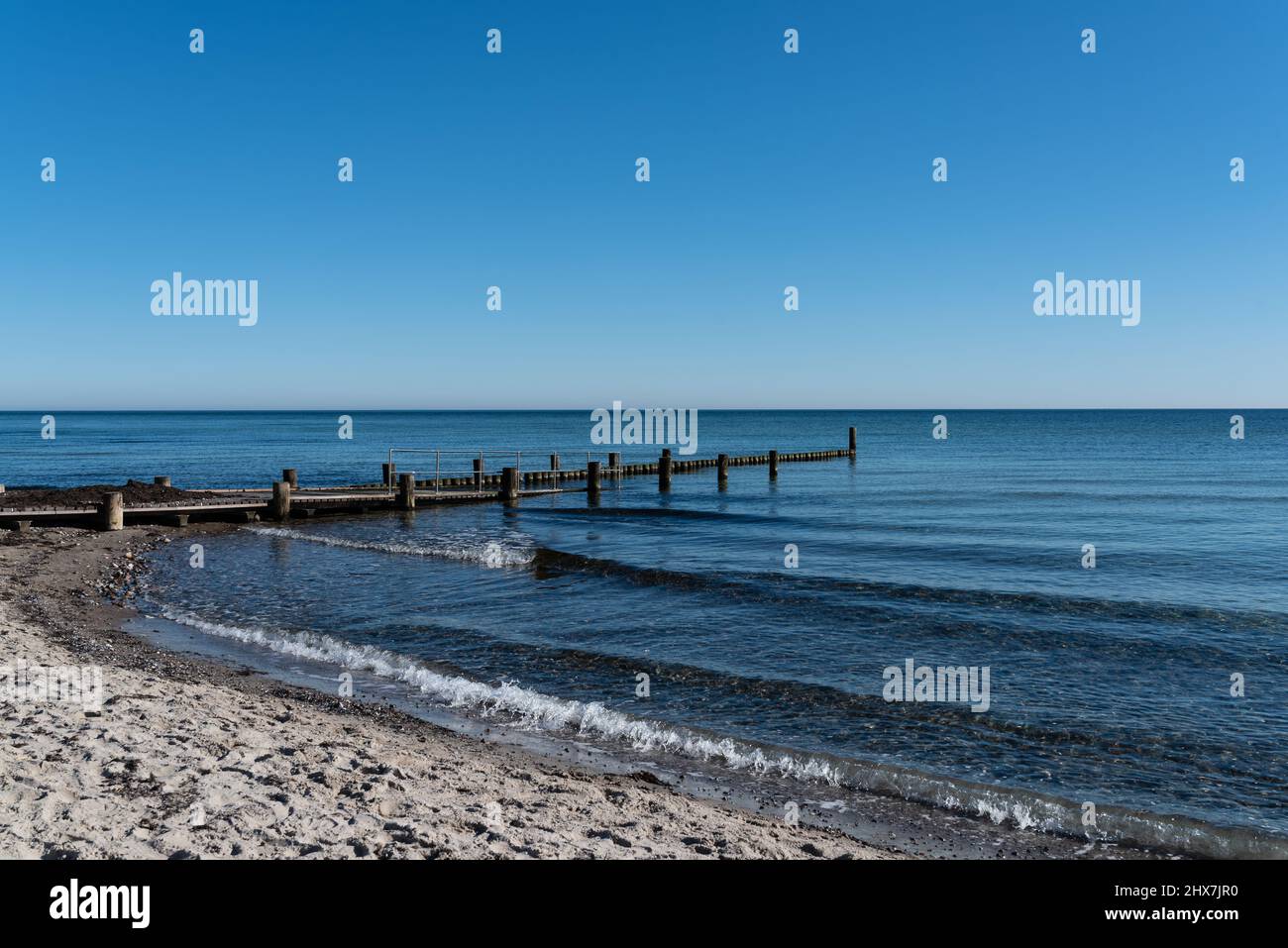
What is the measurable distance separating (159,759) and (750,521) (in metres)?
27.0

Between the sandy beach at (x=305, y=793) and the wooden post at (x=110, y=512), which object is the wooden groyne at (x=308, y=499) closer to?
the wooden post at (x=110, y=512)

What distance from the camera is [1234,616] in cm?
1638

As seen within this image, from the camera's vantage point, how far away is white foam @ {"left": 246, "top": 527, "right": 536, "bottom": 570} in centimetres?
2381

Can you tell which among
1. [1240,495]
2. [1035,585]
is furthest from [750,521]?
[1240,495]

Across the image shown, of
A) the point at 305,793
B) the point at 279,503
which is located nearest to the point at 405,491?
the point at 279,503

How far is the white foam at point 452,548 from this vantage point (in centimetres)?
2381

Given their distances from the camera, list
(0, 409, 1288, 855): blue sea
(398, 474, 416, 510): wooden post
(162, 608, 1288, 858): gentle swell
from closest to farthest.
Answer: (162, 608, 1288, 858): gentle swell → (0, 409, 1288, 855): blue sea → (398, 474, 416, 510): wooden post
